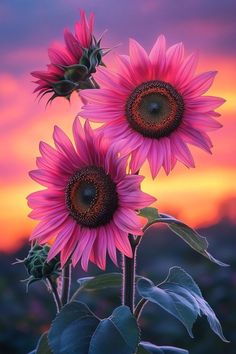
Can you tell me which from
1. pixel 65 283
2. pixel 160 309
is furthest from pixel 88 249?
pixel 160 309

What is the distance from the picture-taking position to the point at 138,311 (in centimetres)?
124

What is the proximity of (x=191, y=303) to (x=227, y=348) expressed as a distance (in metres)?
1.46

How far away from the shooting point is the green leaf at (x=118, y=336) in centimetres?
111

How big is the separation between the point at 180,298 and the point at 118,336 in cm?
10

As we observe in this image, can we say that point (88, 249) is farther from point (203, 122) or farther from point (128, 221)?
point (203, 122)

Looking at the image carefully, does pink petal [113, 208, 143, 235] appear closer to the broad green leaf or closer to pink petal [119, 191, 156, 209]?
pink petal [119, 191, 156, 209]

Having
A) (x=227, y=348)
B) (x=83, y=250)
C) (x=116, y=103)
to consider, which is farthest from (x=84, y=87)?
(x=227, y=348)

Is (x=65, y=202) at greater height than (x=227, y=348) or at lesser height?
greater

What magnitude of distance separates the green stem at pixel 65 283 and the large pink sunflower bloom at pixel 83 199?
2.0 inches

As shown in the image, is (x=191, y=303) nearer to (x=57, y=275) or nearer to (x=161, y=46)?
(x=57, y=275)

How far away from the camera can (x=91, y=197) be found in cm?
119

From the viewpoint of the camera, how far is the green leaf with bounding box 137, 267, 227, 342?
1.12 meters

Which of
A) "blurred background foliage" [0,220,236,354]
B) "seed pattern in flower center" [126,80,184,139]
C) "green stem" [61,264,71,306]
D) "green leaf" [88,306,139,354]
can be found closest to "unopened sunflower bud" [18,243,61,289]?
"green stem" [61,264,71,306]

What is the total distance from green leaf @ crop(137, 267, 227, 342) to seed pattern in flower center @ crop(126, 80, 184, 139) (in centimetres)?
21
